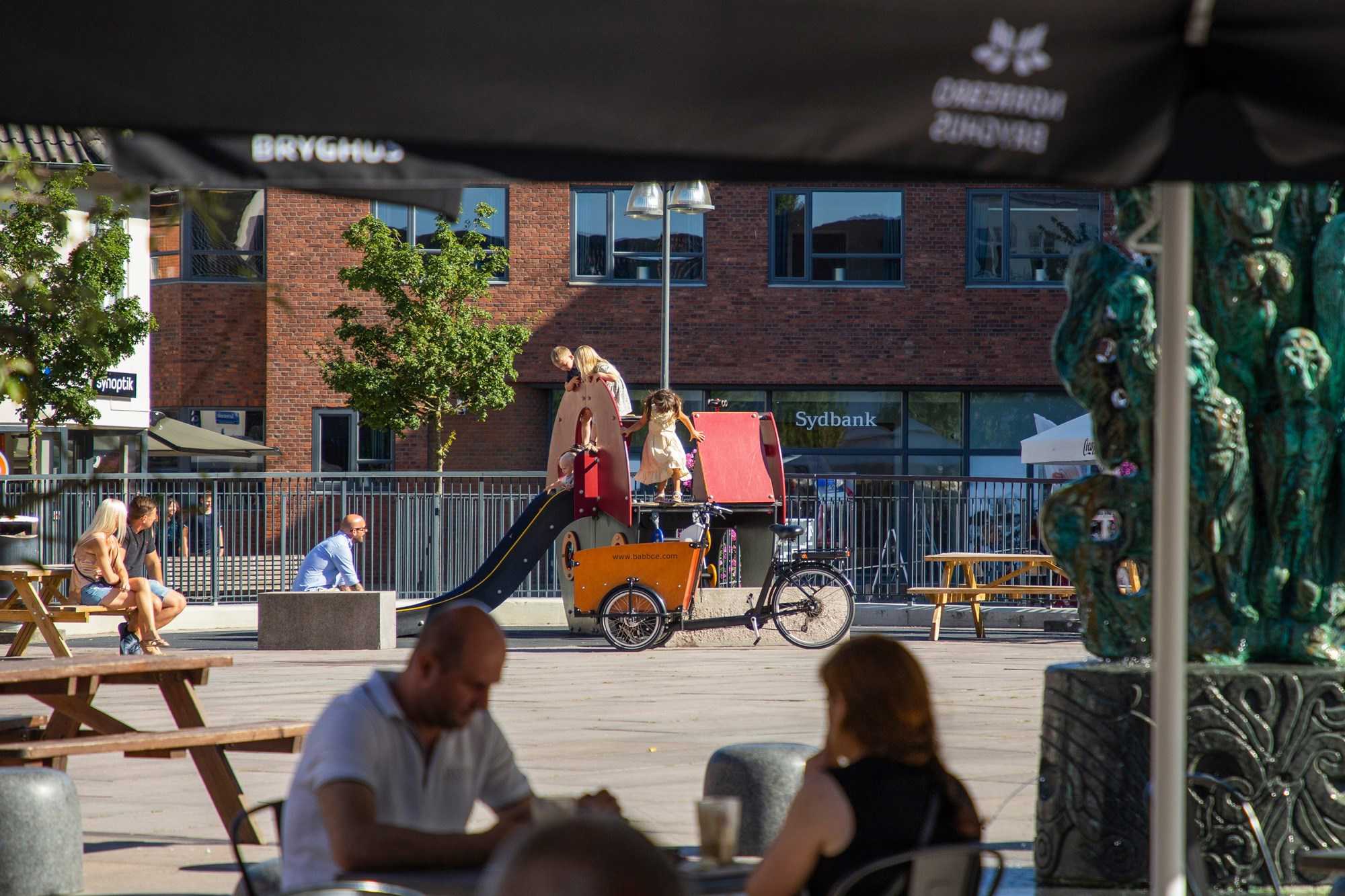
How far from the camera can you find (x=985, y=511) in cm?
2322

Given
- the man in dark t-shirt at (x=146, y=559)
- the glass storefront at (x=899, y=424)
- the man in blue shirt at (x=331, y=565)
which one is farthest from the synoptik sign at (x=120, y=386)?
the man in dark t-shirt at (x=146, y=559)

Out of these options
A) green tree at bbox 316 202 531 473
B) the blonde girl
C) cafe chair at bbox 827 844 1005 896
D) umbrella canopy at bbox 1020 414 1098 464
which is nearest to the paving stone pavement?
cafe chair at bbox 827 844 1005 896

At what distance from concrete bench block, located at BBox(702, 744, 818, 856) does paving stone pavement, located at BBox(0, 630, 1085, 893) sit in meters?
0.47

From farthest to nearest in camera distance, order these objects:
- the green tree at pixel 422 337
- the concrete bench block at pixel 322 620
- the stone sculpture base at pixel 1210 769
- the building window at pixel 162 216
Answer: the green tree at pixel 422 337 < the concrete bench block at pixel 322 620 < the stone sculpture base at pixel 1210 769 < the building window at pixel 162 216

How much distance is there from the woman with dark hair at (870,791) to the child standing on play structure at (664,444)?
46.5ft

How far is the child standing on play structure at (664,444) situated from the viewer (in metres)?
18.1

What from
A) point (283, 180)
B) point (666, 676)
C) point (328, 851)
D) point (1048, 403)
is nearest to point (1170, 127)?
point (283, 180)

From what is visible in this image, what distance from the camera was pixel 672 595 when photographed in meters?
17.5

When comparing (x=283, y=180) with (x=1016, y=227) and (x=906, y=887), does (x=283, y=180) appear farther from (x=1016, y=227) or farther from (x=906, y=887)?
(x=1016, y=227)

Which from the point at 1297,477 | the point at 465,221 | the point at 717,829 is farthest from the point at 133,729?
the point at 465,221

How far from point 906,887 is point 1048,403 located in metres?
30.8

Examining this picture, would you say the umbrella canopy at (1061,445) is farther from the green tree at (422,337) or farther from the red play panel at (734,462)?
the green tree at (422,337)

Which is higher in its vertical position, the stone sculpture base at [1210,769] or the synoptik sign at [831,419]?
the synoptik sign at [831,419]

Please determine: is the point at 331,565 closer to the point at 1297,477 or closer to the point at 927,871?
the point at 1297,477
